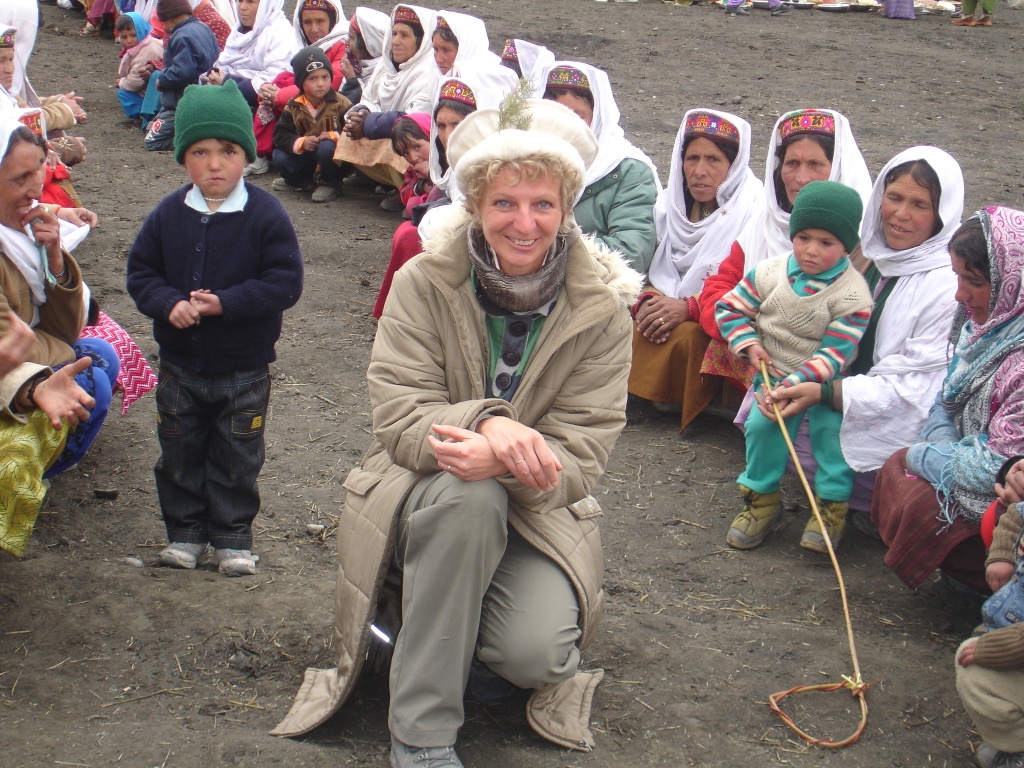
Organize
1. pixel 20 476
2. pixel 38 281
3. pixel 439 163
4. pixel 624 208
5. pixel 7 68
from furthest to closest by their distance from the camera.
Result: 1. pixel 7 68
2. pixel 439 163
3. pixel 624 208
4. pixel 38 281
5. pixel 20 476

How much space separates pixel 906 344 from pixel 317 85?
6.02 metres

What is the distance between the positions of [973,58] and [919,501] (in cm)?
1173

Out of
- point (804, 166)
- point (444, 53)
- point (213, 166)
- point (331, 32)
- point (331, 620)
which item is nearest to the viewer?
point (331, 620)

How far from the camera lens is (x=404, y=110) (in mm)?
8648

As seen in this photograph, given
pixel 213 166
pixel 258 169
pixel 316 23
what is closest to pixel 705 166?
pixel 213 166

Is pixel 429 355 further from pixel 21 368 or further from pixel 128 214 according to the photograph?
pixel 128 214

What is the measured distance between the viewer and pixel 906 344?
172 inches

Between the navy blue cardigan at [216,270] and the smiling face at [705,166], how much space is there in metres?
2.54

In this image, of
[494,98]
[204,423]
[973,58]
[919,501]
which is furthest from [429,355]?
[973,58]

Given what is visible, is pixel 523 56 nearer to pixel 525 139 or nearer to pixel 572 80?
pixel 572 80

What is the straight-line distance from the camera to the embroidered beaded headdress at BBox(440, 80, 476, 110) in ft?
21.1

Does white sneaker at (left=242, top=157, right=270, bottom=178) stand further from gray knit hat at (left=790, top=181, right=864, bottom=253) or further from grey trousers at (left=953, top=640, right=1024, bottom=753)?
grey trousers at (left=953, top=640, right=1024, bottom=753)

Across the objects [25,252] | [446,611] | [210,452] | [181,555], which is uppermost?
[25,252]

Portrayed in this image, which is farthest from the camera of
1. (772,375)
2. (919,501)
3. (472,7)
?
(472,7)
